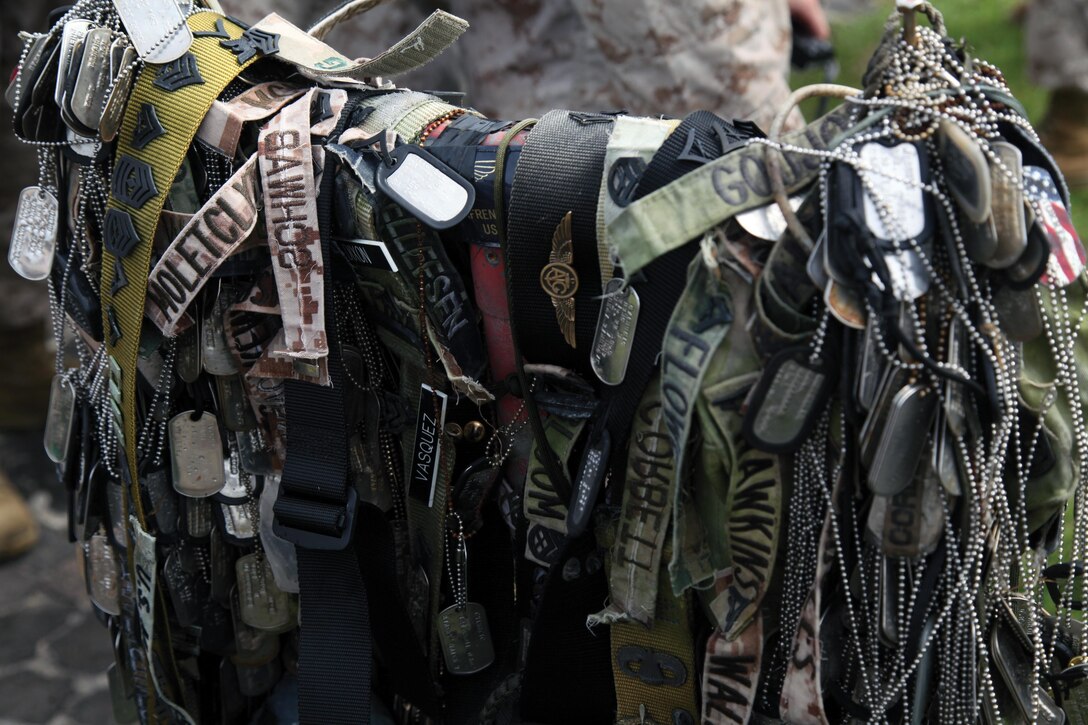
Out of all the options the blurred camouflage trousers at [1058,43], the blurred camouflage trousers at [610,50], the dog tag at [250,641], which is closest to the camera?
the dog tag at [250,641]

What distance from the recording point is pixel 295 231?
4.03 feet

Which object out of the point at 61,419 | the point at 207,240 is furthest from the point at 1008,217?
the point at 61,419

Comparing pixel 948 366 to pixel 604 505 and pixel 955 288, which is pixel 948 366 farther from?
pixel 604 505

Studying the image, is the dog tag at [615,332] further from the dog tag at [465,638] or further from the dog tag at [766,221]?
the dog tag at [465,638]

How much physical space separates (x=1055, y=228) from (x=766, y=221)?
0.89 ft

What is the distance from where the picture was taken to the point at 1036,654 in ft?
3.61

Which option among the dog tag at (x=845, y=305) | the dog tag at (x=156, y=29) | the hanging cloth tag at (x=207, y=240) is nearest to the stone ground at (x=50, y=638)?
the hanging cloth tag at (x=207, y=240)

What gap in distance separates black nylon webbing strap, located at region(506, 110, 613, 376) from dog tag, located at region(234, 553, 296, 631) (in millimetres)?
551

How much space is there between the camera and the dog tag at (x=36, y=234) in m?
1.42

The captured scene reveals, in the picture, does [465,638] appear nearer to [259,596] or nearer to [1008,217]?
[259,596]

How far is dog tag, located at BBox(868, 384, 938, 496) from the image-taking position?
3.20 ft

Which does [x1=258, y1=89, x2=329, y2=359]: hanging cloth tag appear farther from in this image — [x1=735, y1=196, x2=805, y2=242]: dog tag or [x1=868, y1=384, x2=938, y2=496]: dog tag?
[x1=868, y1=384, x2=938, y2=496]: dog tag

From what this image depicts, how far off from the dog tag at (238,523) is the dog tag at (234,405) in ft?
0.38

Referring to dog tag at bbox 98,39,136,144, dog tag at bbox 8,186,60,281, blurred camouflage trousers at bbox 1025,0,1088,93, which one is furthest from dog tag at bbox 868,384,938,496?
blurred camouflage trousers at bbox 1025,0,1088,93
